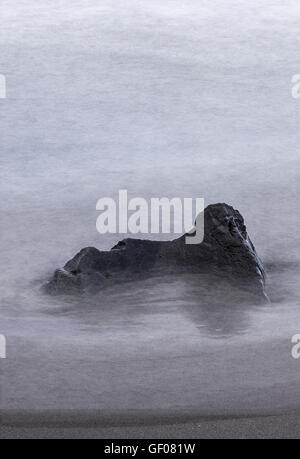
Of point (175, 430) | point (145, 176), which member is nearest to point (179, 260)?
point (175, 430)

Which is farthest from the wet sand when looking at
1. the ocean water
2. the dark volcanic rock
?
the dark volcanic rock

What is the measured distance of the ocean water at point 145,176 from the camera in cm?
266

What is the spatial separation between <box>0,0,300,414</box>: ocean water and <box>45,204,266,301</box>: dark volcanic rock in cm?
6

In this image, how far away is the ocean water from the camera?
2658 mm

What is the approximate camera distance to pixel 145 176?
460cm

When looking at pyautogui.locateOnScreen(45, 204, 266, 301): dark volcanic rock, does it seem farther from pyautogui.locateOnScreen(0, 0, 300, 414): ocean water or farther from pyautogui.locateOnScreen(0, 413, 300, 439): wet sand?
pyautogui.locateOnScreen(0, 413, 300, 439): wet sand

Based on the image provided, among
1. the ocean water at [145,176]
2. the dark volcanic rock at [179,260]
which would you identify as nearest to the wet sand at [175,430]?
the ocean water at [145,176]

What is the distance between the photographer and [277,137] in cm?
519

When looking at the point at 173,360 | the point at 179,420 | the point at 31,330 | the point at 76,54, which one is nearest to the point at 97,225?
the point at 31,330

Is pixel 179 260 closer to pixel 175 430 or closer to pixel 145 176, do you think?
pixel 175 430

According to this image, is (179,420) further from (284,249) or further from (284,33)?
(284,33)

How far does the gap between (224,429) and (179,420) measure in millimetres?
116

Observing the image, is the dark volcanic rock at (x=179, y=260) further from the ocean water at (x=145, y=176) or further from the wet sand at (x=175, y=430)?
the wet sand at (x=175, y=430)

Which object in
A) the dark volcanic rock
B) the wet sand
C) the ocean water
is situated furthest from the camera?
the dark volcanic rock
